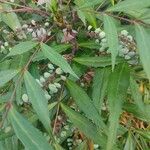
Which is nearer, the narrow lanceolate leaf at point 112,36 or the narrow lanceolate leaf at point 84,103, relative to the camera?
the narrow lanceolate leaf at point 112,36

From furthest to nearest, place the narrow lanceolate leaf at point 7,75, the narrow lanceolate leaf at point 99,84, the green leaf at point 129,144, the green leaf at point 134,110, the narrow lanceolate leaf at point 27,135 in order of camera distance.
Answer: the green leaf at point 129,144, the green leaf at point 134,110, the narrow lanceolate leaf at point 99,84, the narrow lanceolate leaf at point 7,75, the narrow lanceolate leaf at point 27,135

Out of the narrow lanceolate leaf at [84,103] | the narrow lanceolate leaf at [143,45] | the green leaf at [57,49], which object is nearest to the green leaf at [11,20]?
the green leaf at [57,49]

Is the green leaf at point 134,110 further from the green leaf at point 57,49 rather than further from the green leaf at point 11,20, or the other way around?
the green leaf at point 11,20

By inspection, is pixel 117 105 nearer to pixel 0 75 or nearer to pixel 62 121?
pixel 62 121

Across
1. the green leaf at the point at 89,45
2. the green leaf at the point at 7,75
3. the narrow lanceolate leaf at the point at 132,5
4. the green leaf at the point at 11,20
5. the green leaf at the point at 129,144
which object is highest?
the narrow lanceolate leaf at the point at 132,5

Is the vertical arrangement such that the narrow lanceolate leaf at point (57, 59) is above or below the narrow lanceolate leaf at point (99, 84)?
above

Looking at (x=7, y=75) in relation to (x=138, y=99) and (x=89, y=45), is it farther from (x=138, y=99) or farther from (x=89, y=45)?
(x=138, y=99)

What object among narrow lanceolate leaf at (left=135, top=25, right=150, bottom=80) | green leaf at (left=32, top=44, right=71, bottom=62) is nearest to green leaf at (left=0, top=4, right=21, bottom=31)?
green leaf at (left=32, top=44, right=71, bottom=62)

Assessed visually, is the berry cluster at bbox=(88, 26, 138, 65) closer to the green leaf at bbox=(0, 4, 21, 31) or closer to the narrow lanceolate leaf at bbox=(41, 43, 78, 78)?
the narrow lanceolate leaf at bbox=(41, 43, 78, 78)
